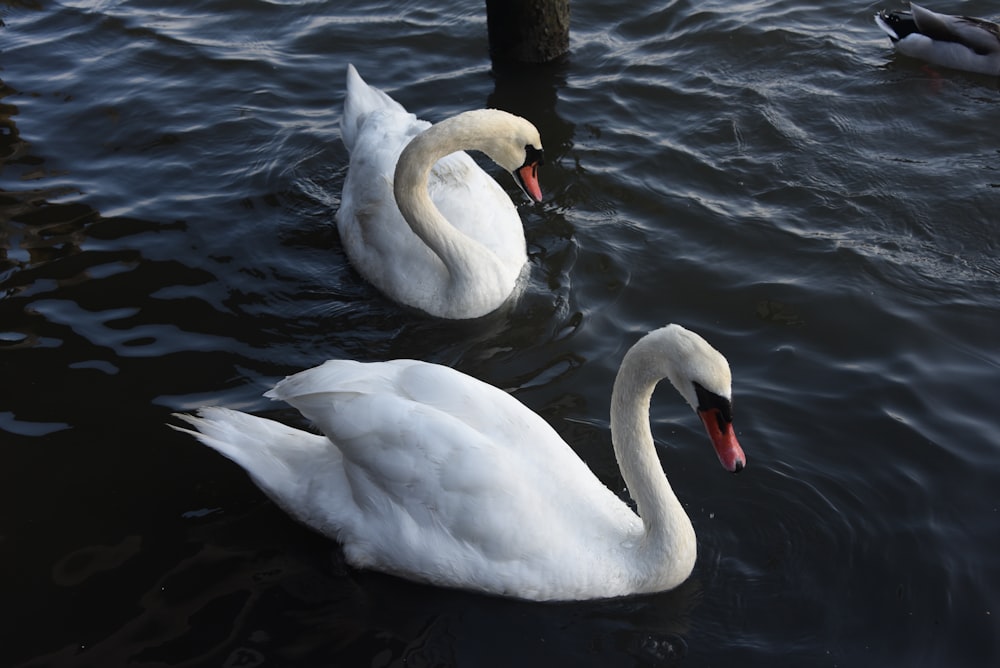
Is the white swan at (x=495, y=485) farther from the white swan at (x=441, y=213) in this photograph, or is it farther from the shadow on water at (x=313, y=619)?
the white swan at (x=441, y=213)

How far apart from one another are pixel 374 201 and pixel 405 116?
1173mm

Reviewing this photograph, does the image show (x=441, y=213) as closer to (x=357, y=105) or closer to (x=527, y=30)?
(x=357, y=105)

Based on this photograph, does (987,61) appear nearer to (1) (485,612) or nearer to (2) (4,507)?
(1) (485,612)

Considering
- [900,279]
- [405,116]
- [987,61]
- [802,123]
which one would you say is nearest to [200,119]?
[405,116]

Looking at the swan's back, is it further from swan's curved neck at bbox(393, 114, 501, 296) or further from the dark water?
swan's curved neck at bbox(393, 114, 501, 296)

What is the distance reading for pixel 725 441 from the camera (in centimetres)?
471

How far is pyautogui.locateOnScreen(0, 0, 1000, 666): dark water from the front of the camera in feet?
16.7

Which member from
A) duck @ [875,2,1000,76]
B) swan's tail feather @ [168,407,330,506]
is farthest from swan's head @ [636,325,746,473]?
duck @ [875,2,1000,76]

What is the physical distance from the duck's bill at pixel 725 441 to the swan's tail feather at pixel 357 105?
4844 millimetres

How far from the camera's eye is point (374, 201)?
25.0 ft

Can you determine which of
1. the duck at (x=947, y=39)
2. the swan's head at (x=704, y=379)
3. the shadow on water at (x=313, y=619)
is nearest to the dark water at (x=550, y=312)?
the shadow on water at (x=313, y=619)

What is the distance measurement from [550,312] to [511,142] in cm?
121

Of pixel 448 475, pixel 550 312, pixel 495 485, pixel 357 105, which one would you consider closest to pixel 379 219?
pixel 550 312

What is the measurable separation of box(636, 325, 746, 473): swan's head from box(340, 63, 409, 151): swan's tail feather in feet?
15.2
